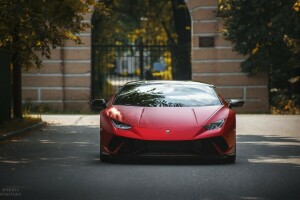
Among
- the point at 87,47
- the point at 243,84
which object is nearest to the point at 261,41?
the point at 243,84

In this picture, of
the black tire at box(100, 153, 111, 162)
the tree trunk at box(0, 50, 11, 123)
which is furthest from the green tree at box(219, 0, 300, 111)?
the black tire at box(100, 153, 111, 162)

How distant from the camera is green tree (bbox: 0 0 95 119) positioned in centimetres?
1527

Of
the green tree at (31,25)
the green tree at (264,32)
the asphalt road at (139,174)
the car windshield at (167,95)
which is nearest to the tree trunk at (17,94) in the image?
the green tree at (31,25)

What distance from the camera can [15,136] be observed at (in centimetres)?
1764

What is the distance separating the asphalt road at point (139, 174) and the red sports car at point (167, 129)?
0.84 feet

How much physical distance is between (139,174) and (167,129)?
3.88 ft

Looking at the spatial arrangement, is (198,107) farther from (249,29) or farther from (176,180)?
(249,29)

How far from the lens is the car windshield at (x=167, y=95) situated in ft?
41.1

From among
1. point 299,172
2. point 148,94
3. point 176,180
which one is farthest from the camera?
point 148,94

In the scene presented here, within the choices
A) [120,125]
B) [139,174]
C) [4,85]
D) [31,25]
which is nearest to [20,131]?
[4,85]

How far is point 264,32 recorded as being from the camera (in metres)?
26.0

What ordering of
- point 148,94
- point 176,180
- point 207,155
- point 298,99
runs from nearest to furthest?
point 176,180 < point 207,155 < point 148,94 < point 298,99

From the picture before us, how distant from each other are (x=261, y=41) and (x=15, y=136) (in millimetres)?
11969

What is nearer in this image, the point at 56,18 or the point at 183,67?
the point at 56,18
